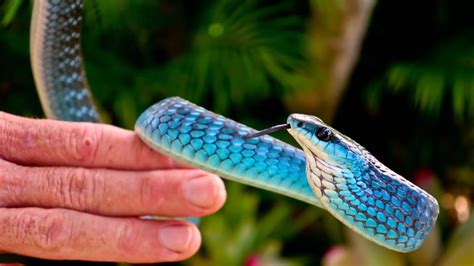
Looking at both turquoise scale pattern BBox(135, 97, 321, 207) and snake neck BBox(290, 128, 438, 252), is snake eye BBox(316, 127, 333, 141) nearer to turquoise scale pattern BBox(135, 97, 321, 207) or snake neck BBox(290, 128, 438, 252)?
snake neck BBox(290, 128, 438, 252)

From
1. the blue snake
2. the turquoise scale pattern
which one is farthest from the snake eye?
the turquoise scale pattern

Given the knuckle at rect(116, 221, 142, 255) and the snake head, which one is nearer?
the snake head

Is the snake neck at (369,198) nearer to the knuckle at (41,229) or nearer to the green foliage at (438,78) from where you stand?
the knuckle at (41,229)

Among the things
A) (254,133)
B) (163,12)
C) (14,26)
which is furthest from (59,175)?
(163,12)

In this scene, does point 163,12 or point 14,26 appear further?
point 163,12

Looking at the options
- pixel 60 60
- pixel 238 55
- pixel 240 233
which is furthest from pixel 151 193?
pixel 240 233

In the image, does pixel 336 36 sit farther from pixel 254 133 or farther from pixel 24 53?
pixel 254 133

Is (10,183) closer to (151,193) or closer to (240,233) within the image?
(151,193)
